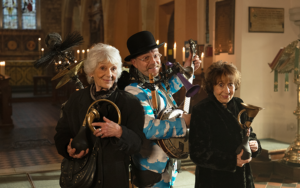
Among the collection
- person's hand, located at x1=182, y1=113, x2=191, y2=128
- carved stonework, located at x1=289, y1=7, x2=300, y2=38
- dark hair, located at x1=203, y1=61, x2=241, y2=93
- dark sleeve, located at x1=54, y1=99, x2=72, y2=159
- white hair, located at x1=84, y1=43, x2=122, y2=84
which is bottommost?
dark sleeve, located at x1=54, y1=99, x2=72, y2=159

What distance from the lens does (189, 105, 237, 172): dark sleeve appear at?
6.07 feet

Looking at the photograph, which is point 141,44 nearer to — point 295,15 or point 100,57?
point 100,57

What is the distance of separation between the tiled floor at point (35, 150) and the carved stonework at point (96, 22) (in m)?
4.37

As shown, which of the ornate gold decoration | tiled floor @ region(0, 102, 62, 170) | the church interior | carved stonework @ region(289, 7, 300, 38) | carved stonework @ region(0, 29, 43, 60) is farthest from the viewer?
the ornate gold decoration

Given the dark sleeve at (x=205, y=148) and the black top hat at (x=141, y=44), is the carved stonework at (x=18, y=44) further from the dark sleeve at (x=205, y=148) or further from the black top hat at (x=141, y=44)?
the dark sleeve at (x=205, y=148)

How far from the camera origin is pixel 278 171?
4590 millimetres

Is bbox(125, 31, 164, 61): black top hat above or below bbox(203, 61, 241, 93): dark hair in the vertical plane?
above

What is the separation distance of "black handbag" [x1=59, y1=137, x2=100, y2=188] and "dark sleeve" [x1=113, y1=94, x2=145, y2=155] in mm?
151

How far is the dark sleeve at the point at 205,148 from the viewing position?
6.07 ft

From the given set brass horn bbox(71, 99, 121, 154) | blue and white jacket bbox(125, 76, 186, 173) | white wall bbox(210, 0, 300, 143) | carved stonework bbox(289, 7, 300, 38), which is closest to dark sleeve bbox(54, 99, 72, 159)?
brass horn bbox(71, 99, 121, 154)

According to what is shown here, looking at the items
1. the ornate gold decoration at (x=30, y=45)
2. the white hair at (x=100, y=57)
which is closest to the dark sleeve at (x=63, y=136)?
the white hair at (x=100, y=57)

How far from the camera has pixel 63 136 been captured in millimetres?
1908

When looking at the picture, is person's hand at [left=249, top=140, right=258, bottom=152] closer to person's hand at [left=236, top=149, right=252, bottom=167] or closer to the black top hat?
person's hand at [left=236, top=149, right=252, bottom=167]

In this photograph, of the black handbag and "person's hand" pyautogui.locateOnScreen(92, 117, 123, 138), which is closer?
"person's hand" pyautogui.locateOnScreen(92, 117, 123, 138)
